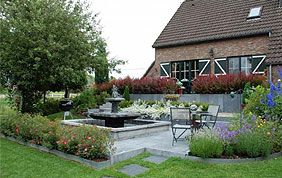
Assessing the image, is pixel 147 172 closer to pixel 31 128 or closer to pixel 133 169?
pixel 133 169

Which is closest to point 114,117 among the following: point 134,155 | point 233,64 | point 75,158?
point 134,155

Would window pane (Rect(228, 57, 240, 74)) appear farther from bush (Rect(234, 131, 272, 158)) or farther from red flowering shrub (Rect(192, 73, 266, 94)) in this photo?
bush (Rect(234, 131, 272, 158))

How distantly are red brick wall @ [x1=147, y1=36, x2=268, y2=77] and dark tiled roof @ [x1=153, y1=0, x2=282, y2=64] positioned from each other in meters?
0.37

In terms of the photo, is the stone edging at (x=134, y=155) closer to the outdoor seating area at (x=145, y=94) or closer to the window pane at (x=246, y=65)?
the outdoor seating area at (x=145, y=94)

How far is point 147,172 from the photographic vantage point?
668cm

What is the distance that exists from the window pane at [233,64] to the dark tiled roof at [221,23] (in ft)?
4.45

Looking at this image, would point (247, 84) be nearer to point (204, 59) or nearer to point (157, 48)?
point (204, 59)

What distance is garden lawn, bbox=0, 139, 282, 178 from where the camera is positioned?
6.39m

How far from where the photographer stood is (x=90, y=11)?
17219mm

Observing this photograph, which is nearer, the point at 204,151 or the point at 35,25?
the point at 204,151

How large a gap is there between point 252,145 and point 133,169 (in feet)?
8.44

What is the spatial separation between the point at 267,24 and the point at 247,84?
607 cm

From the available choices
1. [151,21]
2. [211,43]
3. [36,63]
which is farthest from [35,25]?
[151,21]

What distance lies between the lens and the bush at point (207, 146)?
23.1 ft
